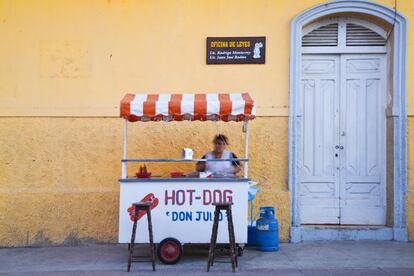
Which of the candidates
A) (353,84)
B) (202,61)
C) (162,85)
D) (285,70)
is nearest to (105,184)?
(162,85)

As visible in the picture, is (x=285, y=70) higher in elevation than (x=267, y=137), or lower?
higher

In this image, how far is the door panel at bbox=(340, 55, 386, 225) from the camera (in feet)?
30.1

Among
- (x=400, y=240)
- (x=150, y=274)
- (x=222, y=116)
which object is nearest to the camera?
(x=150, y=274)

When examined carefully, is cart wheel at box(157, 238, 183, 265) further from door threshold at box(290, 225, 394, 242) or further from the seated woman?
door threshold at box(290, 225, 394, 242)

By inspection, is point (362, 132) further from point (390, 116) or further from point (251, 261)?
point (251, 261)

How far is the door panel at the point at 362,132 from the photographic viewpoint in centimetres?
919

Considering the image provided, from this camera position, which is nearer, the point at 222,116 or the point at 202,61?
the point at 222,116

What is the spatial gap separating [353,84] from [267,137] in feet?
5.88

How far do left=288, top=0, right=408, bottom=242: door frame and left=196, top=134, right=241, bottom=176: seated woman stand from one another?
4.00 feet

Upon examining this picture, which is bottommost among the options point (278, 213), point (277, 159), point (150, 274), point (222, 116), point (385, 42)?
point (150, 274)

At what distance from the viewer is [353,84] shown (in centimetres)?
925

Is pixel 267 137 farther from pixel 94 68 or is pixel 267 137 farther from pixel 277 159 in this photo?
pixel 94 68

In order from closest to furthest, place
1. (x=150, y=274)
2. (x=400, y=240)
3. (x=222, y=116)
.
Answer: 1. (x=150, y=274)
2. (x=222, y=116)
3. (x=400, y=240)

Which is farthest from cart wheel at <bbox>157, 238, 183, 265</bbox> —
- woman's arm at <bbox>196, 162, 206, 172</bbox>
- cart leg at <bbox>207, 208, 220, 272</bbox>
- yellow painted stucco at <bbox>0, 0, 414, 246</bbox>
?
yellow painted stucco at <bbox>0, 0, 414, 246</bbox>
